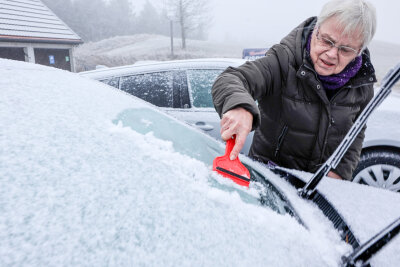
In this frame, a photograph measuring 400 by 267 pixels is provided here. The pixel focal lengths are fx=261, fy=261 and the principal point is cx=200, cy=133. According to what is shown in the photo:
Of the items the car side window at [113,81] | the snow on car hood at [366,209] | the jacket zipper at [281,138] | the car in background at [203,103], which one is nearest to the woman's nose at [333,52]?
the jacket zipper at [281,138]

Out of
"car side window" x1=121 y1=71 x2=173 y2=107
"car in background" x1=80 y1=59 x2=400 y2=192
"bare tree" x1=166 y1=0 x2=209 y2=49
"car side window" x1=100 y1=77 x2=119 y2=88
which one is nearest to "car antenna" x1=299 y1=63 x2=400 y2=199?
"car in background" x1=80 y1=59 x2=400 y2=192

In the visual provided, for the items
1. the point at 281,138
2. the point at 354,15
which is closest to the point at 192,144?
the point at 281,138

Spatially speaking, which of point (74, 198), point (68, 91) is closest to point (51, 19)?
point (68, 91)

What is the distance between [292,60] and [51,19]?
1252 centimetres

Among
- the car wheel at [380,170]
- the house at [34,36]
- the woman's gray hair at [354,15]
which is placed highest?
the house at [34,36]

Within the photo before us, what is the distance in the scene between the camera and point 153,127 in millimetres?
1217

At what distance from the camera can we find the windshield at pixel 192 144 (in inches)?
38.0

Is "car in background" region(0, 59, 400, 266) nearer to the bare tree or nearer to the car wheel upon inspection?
the car wheel

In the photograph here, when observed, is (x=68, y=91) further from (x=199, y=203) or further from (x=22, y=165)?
→ (x=199, y=203)

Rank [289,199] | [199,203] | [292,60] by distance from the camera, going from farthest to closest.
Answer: [292,60], [289,199], [199,203]

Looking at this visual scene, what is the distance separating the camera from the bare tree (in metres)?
31.6

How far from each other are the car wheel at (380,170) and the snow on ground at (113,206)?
6.59ft

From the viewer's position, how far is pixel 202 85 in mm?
2789

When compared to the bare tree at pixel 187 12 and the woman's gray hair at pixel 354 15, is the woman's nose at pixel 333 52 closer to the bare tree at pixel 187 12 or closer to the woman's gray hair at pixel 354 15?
the woman's gray hair at pixel 354 15
